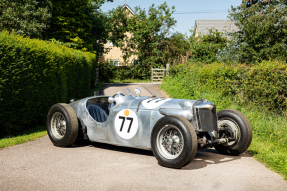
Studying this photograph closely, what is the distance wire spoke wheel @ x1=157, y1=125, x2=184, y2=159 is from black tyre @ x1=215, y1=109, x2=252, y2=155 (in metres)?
1.31

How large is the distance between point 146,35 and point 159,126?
32.1 meters

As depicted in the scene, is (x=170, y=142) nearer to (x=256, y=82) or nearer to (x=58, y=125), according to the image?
(x=58, y=125)

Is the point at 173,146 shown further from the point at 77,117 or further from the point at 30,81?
the point at 30,81

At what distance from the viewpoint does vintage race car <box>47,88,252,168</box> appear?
15.7ft

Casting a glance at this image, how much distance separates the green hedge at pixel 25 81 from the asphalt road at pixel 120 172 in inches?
62.9

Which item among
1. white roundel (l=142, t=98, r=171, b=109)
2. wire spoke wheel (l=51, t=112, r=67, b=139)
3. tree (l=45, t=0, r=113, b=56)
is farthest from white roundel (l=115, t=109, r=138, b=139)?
tree (l=45, t=0, r=113, b=56)

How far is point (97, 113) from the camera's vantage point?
665 centimetres

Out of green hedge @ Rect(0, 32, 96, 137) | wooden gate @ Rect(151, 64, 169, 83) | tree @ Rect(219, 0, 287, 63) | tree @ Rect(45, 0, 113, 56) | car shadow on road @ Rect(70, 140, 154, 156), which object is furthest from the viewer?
wooden gate @ Rect(151, 64, 169, 83)

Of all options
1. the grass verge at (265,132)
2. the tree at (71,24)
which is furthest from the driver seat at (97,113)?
the tree at (71,24)

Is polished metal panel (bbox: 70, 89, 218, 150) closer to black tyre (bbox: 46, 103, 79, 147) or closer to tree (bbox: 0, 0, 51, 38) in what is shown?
black tyre (bbox: 46, 103, 79, 147)

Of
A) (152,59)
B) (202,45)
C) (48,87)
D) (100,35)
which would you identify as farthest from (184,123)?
(152,59)

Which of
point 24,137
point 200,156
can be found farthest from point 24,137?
point 200,156

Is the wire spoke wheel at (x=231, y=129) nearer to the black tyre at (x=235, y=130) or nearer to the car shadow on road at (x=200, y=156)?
the black tyre at (x=235, y=130)

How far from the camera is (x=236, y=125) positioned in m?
5.65
